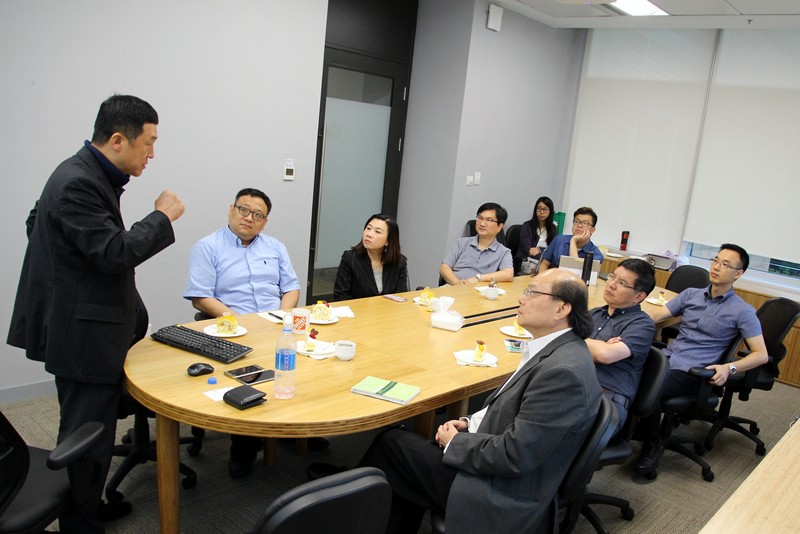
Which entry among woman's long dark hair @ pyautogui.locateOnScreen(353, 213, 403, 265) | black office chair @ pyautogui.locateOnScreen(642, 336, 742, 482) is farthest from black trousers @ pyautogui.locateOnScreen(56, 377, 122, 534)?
black office chair @ pyautogui.locateOnScreen(642, 336, 742, 482)

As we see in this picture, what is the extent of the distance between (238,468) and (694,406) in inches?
99.7

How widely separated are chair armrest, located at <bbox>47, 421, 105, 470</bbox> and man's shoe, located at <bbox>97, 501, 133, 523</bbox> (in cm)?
83

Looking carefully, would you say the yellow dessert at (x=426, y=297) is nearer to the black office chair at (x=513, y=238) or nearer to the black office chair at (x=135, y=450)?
the black office chair at (x=135, y=450)

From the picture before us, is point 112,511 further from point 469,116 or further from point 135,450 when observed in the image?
point 469,116

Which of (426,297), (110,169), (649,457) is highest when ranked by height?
(110,169)

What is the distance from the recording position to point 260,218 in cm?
338

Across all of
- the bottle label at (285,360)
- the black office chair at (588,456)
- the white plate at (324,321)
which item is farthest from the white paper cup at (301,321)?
the black office chair at (588,456)

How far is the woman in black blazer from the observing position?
12.7 feet

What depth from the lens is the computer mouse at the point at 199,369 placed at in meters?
2.22

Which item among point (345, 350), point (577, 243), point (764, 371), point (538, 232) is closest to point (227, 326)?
point (345, 350)

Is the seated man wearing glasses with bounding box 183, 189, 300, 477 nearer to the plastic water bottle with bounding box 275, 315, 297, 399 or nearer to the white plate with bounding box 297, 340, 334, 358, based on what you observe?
the white plate with bounding box 297, 340, 334, 358

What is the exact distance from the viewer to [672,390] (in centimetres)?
345

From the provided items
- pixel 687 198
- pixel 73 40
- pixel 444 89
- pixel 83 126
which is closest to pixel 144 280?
pixel 83 126

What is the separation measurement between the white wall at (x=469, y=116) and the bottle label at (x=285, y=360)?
399cm
